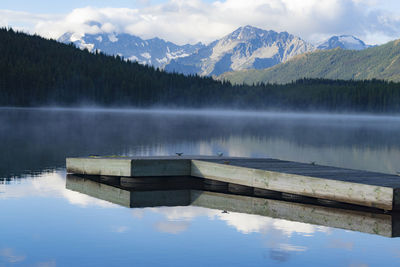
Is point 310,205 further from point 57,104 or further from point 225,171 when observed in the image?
point 57,104

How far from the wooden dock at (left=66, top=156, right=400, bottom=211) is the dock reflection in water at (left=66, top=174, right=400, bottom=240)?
367 mm

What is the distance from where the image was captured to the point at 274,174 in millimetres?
20594

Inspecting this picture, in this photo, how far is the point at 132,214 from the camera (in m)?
18.2

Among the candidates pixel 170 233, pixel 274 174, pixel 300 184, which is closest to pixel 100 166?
pixel 274 174

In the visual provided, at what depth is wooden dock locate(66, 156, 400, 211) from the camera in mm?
17844

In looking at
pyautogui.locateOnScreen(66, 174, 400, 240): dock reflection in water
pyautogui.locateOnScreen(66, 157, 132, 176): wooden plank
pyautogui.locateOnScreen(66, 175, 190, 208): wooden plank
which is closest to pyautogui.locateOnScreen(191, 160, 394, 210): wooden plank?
pyautogui.locateOnScreen(66, 174, 400, 240): dock reflection in water

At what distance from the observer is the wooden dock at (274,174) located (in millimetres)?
17844

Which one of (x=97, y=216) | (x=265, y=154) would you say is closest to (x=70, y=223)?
(x=97, y=216)

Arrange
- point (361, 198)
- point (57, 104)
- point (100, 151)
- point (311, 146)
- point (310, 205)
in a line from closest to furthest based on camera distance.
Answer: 1. point (361, 198)
2. point (310, 205)
3. point (100, 151)
4. point (311, 146)
5. point (57, 104)

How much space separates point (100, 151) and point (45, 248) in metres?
25.9

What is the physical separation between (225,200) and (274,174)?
1.98 m

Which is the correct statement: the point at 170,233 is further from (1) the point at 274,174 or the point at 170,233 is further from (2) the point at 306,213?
(1) the point at 274,174

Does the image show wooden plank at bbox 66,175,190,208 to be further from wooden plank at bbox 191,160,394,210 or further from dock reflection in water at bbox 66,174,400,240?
wooden plank at bbox 191,160,394,210

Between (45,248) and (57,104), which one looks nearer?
(45,248)
